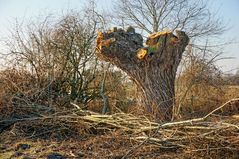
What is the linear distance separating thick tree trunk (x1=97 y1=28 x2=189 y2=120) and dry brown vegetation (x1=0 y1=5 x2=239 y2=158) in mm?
385

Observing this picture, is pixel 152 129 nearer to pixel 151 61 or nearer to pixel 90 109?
pixel 151 61

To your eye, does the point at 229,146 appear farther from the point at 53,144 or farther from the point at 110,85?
the point at 110,85

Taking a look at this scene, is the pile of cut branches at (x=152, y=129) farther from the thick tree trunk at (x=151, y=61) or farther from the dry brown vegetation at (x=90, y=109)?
the thick tree trunk at (x=151, y=61)

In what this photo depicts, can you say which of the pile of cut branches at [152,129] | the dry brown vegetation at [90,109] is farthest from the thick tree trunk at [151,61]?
the pile of cut branches at [152,129]

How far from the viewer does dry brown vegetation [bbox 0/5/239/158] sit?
15.9 ft

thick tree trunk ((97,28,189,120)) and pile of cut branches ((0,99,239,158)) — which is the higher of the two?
thick tree trunk ((97,28,189,120))

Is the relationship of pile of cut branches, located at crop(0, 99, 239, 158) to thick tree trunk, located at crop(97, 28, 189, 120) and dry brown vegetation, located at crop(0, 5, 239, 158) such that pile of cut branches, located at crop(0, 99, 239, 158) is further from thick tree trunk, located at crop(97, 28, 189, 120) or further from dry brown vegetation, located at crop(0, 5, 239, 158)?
thick tree trunk, located at crop(97, 28, 189, 120)

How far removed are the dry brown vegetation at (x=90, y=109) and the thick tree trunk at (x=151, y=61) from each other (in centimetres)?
38

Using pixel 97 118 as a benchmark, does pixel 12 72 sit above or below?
above

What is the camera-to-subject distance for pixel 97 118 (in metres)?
6.28

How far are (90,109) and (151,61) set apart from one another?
2.51m

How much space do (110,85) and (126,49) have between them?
2.85m

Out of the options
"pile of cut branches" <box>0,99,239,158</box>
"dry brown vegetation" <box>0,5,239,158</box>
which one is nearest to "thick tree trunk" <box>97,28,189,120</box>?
"dry brown vegetation" <box>0,5,239,158</box>

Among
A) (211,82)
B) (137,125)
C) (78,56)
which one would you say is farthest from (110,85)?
(137,125)
